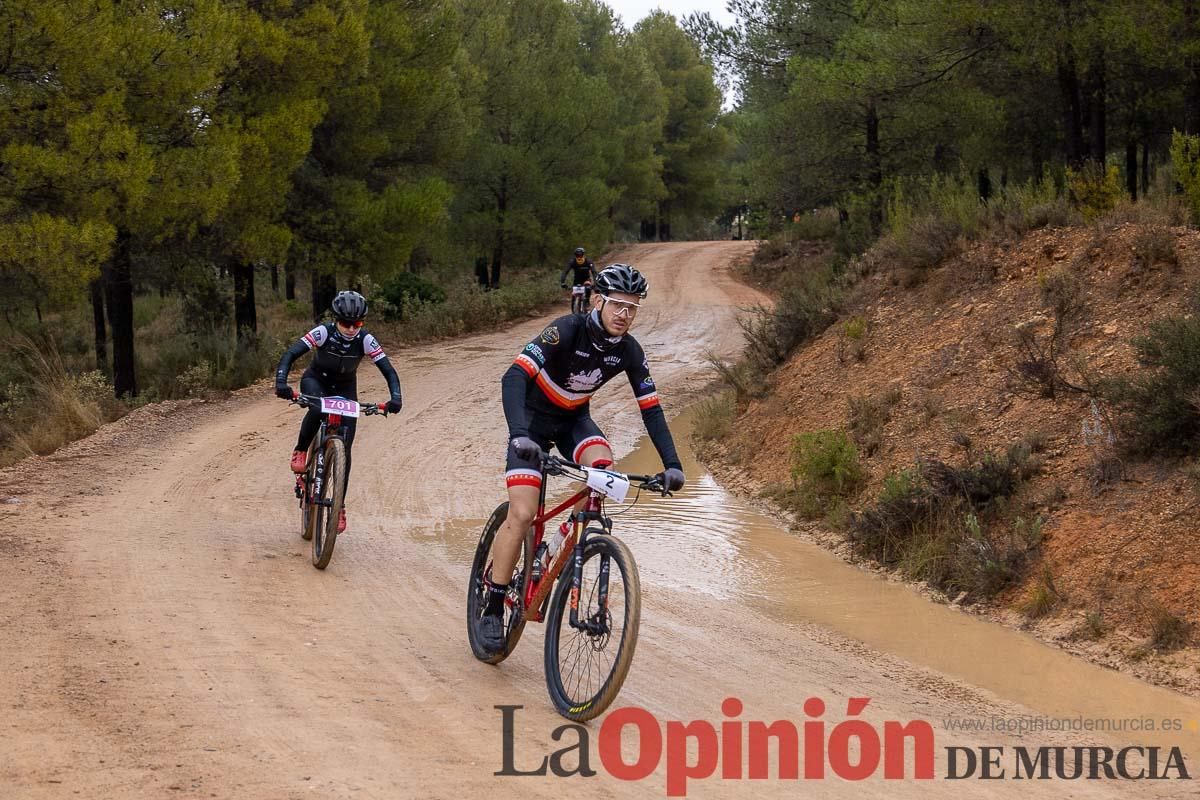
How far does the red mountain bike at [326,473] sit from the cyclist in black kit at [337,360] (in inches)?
4.9

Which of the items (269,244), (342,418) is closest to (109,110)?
(269,244)

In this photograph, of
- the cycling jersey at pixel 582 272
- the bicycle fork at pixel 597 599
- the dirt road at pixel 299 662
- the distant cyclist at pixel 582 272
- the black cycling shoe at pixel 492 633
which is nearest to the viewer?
the dirt road at pixel 299 662

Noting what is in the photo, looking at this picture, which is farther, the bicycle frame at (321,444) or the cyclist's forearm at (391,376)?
the cyclist's forearm at (391,376)

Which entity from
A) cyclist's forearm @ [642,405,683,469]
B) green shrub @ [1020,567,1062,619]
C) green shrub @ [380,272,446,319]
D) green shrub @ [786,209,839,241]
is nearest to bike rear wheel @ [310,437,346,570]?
cyclist's forearm @ [642,405,683,469]

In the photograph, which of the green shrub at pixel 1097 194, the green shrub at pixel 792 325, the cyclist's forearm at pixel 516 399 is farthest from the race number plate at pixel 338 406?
the green shrub at pixel 1097 194

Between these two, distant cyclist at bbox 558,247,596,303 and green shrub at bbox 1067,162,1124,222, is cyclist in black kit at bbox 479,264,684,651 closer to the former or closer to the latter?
green shrub at bbox 1067,162,1124,222

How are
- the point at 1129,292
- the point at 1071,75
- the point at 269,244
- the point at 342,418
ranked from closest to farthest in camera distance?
1. the point at 342,418
2. the point at 1129,292
3. the point at 1071,75
4. the point at 269,244

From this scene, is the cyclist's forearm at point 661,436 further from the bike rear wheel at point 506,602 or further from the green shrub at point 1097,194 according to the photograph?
the green shrub at point 1097,194

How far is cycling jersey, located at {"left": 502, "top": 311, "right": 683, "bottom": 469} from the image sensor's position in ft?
21.2

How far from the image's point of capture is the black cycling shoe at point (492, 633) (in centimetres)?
663

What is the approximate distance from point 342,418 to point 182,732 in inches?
186

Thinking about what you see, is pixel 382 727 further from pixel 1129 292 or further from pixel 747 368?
pixel 747 368

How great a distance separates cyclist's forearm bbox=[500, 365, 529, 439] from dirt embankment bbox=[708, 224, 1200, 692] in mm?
4110

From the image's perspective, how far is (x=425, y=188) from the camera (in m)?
27.0
